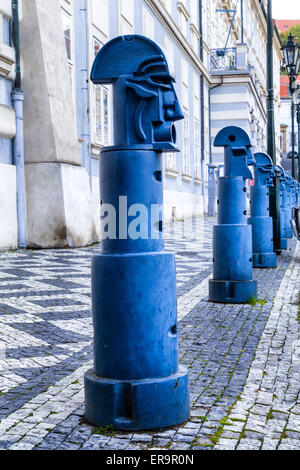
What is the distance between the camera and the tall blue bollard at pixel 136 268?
9.73ft

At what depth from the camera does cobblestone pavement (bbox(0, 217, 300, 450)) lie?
2863 millimetres

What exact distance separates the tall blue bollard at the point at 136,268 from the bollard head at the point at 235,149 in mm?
3753

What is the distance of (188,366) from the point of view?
4051mm

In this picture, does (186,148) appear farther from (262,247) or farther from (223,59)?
(262,247)

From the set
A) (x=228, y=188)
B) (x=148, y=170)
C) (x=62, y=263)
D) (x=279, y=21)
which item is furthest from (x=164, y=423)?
(x=279, y=21)

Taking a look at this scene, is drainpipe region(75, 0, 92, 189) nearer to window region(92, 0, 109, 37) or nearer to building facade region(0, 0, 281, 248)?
building facade region(0, 0, 281, 248)

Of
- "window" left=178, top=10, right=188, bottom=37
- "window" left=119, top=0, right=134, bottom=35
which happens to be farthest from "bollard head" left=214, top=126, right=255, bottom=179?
"window" left=178, top=10, right=188, bottom=37

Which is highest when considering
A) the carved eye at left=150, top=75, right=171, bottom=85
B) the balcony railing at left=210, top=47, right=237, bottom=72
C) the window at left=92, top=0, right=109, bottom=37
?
the balcony railing at left=210, top=47, right=237, bottom=72

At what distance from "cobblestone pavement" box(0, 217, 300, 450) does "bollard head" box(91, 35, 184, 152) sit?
4.34ft

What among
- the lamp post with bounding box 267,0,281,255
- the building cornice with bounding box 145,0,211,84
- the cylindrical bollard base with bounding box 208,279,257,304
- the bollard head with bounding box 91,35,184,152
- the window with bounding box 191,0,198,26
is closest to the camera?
the bollard head with bounding box 91,35,184,152

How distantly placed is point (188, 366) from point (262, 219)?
20.3ft

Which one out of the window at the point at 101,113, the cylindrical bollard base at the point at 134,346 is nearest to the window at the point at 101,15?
the window at the point at 101,113

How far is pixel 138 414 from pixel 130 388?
120mm

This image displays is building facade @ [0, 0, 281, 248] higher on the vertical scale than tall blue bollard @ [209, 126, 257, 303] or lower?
higher
